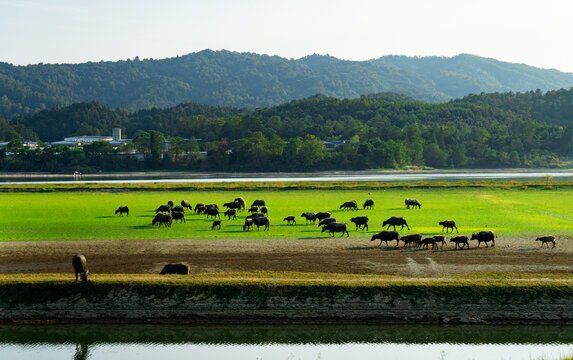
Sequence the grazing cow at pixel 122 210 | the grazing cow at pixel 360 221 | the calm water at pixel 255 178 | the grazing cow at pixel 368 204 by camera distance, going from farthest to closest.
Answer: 1. the calm water at pixel 255 178
2. the grazing cow at pixel 368 204
3. the grazing cow at pixel 122 210
4. the grazing cow at pixel 360 221

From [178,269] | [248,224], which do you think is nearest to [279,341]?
[178,269]

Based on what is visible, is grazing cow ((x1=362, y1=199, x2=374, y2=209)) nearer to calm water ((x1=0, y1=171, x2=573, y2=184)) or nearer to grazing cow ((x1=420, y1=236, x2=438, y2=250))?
grazing cow ((x1=420, y1=236, x2=438, y2=250))

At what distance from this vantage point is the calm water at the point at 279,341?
17797 millimetres

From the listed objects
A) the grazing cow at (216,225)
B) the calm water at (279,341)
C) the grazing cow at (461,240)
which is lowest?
the calm water at (279,341)

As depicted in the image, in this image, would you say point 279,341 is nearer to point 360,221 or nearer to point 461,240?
point 461,240

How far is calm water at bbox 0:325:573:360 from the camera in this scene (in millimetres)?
17797

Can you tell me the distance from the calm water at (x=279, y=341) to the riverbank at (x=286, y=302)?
0.53 m

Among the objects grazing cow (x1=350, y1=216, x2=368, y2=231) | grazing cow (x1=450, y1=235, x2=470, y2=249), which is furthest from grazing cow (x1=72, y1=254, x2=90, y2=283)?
grazing cow (x1=350, y1=216, x2=368, y2=231)

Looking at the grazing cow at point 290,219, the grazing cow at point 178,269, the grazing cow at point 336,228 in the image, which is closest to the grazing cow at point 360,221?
the grazing cow at point 336,228

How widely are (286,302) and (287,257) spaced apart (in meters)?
6.23

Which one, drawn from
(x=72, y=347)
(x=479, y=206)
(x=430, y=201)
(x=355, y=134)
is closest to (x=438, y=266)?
(x=72, y=347)

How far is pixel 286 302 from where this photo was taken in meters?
20.8

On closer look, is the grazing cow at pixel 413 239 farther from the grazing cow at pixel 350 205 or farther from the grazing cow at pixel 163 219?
the grazing cow at pixel 350 205

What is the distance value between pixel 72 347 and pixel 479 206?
127 ft
